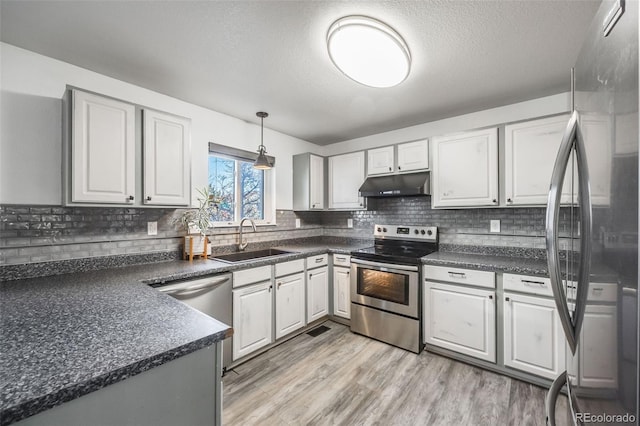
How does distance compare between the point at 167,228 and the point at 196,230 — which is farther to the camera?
the point at 196,230

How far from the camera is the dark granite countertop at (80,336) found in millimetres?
679

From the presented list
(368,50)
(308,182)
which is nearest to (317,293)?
(308,182)

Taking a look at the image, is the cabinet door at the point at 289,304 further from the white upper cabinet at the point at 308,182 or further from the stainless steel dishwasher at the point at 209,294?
the white upper cabinet at the point at 308,182

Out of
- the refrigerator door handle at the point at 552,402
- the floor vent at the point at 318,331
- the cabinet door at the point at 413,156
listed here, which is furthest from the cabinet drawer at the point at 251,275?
the refrigerator door handle at the point at 552,402

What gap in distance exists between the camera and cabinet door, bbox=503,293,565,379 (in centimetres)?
194

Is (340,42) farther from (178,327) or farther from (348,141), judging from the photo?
(348,141)

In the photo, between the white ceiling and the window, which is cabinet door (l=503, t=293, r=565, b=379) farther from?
the window

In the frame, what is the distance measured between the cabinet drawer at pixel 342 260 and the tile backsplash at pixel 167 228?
67 centimetres

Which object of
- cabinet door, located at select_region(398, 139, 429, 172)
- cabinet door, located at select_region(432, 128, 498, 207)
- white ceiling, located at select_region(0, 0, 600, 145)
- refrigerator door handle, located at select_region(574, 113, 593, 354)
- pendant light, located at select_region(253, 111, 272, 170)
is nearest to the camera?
refrigerator door handle, located at select_region(574, 113, 593, 354)

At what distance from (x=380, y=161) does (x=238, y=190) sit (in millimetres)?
1748

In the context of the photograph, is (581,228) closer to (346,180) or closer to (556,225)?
(556,225)

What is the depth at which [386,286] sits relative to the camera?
2713mm

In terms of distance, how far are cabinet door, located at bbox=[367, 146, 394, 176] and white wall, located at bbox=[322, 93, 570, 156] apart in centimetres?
37

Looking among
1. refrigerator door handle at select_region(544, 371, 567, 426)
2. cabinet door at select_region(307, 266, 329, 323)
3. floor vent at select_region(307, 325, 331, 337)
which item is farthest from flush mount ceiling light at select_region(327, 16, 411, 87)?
floor vent at select_region(307, 325, 331, 337)
